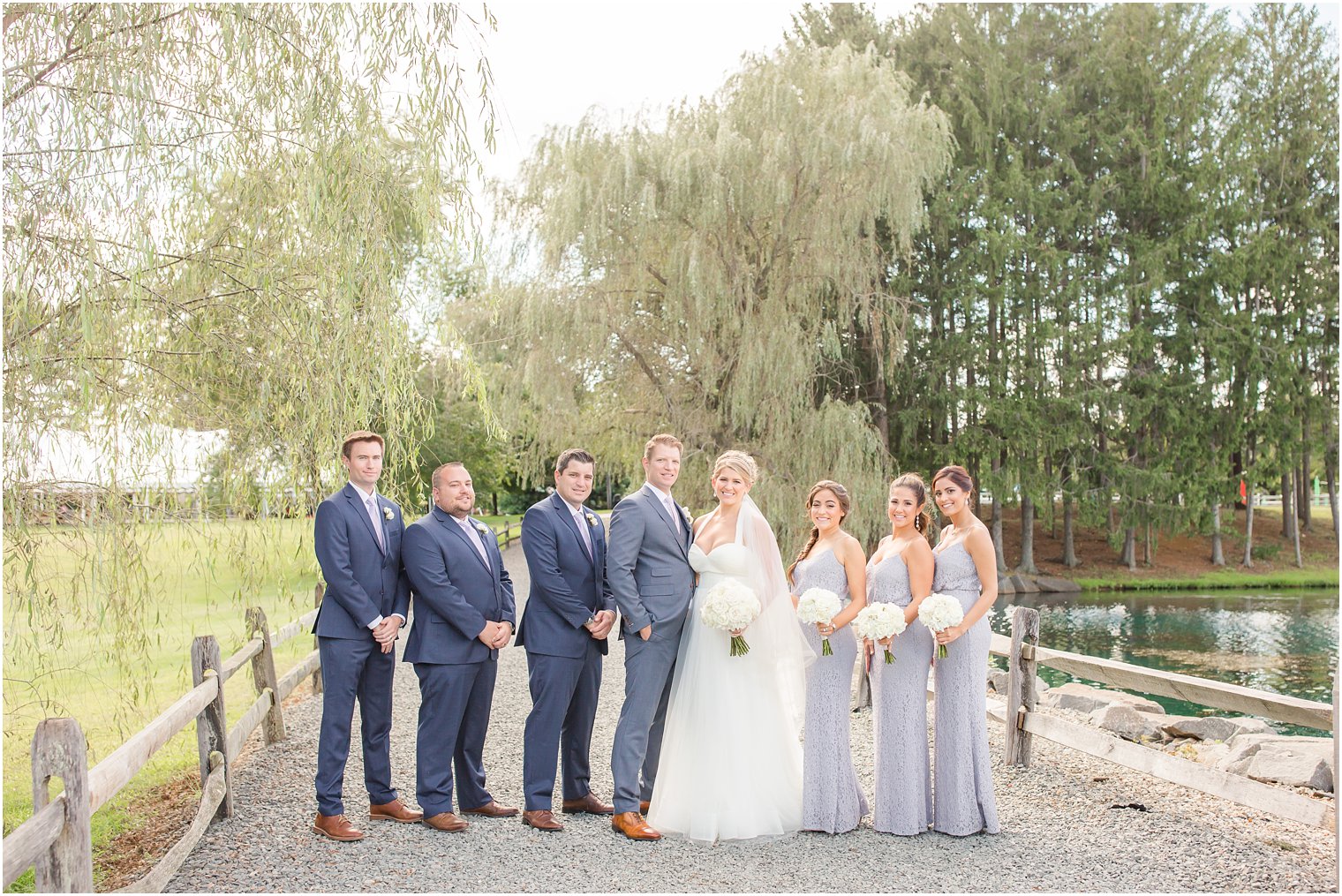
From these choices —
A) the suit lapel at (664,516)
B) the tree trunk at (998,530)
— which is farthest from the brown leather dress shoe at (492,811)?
the tree trunk at (998,530)

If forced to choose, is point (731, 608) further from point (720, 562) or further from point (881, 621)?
point (881, 621)

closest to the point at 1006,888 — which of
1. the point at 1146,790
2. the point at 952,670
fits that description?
the point at 952,670

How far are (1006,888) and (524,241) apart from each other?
13.8m

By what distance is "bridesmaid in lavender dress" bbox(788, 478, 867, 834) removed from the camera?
16.3 ft

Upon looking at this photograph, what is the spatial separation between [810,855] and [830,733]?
22.3 inches

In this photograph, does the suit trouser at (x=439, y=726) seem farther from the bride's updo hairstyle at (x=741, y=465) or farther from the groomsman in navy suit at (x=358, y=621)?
the bride's updo hairstyle at (x=741, y=465)

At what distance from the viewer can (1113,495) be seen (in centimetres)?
2458

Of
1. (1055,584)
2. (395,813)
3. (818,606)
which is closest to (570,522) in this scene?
(818,606)

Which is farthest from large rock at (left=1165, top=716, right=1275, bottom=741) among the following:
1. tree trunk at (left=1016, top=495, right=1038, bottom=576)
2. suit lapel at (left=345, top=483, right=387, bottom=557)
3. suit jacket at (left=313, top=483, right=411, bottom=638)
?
tree trunk at (left=1016, top=495, right=1038, bottom=576)

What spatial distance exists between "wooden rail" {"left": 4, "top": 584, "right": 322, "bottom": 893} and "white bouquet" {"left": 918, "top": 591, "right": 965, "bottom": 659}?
10.6 feet

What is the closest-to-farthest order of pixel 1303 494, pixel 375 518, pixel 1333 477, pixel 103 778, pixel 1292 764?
pixel 103 778 < pixel 375 518 < pixel 1292 764 < pixel 1333 477 < pixel 1303 494

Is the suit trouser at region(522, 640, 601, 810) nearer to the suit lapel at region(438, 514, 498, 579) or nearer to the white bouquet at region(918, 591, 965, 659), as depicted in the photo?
the suit lapel at region(438, 514, 498, 579)

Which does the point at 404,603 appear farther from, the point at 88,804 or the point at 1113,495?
the point at 1113,495

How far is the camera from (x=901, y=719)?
504 centimetres
